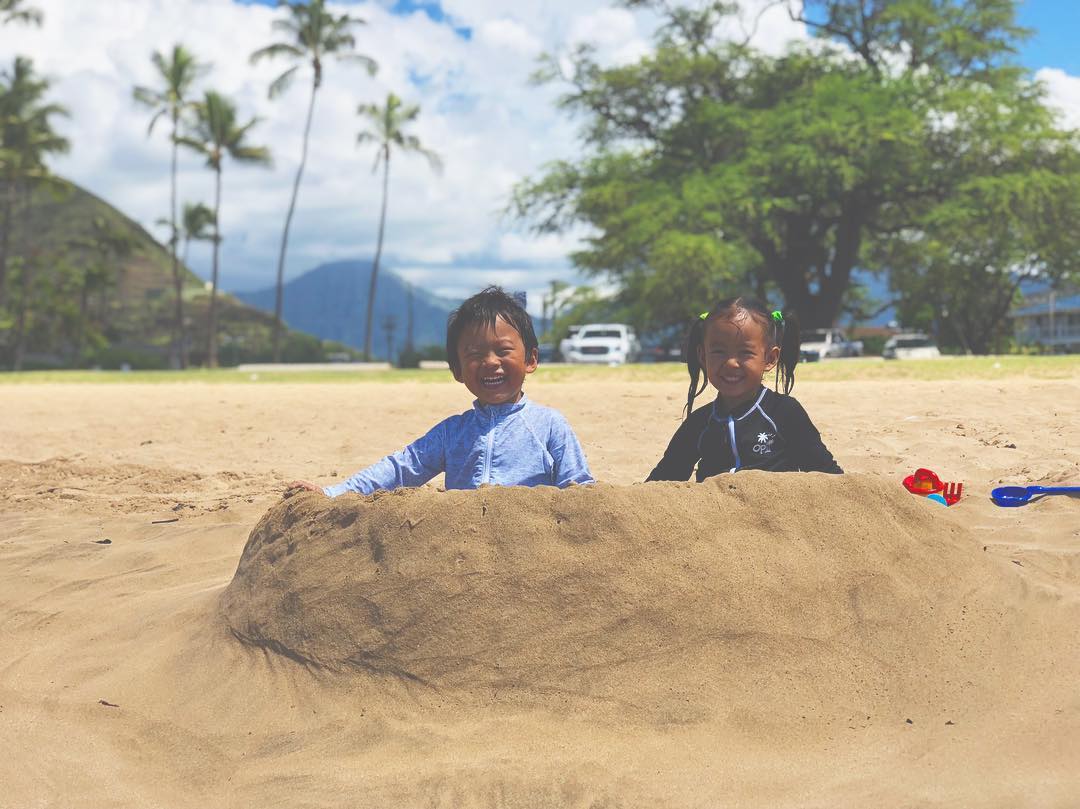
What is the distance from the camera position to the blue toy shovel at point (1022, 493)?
4.32 meters

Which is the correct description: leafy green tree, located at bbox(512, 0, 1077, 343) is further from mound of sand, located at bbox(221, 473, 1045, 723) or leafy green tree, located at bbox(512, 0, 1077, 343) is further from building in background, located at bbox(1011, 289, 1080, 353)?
building in background, located at bbox(1011, 289, 1080, 353)

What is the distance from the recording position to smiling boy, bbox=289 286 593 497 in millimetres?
3244

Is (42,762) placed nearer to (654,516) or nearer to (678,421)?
(654,516)

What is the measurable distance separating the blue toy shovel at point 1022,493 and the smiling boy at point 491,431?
217 centimetres

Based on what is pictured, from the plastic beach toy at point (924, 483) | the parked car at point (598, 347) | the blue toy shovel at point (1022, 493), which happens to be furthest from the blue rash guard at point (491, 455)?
A: the parked car at point (598, 347)

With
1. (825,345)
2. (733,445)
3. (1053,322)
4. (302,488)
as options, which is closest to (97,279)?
(825,345)

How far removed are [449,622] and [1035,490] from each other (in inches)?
114

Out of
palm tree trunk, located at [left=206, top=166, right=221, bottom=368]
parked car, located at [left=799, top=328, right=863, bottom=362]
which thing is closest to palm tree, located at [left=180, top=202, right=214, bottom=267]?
palm tree trunk, located at [left=206, top=166, right=221, bottom=368]

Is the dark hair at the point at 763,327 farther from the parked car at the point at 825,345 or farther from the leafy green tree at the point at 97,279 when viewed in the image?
the leafy green tree at the point at 97,279

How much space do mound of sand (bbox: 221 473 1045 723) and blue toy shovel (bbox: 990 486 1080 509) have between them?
150 centimetres

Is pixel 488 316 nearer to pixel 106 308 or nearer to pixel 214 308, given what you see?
pixel 214 308

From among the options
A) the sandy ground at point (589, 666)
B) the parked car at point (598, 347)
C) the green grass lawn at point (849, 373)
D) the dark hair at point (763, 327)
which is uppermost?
the parked car at point (598, 347)

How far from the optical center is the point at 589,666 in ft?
8.76

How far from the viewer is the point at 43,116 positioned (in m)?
39.8
